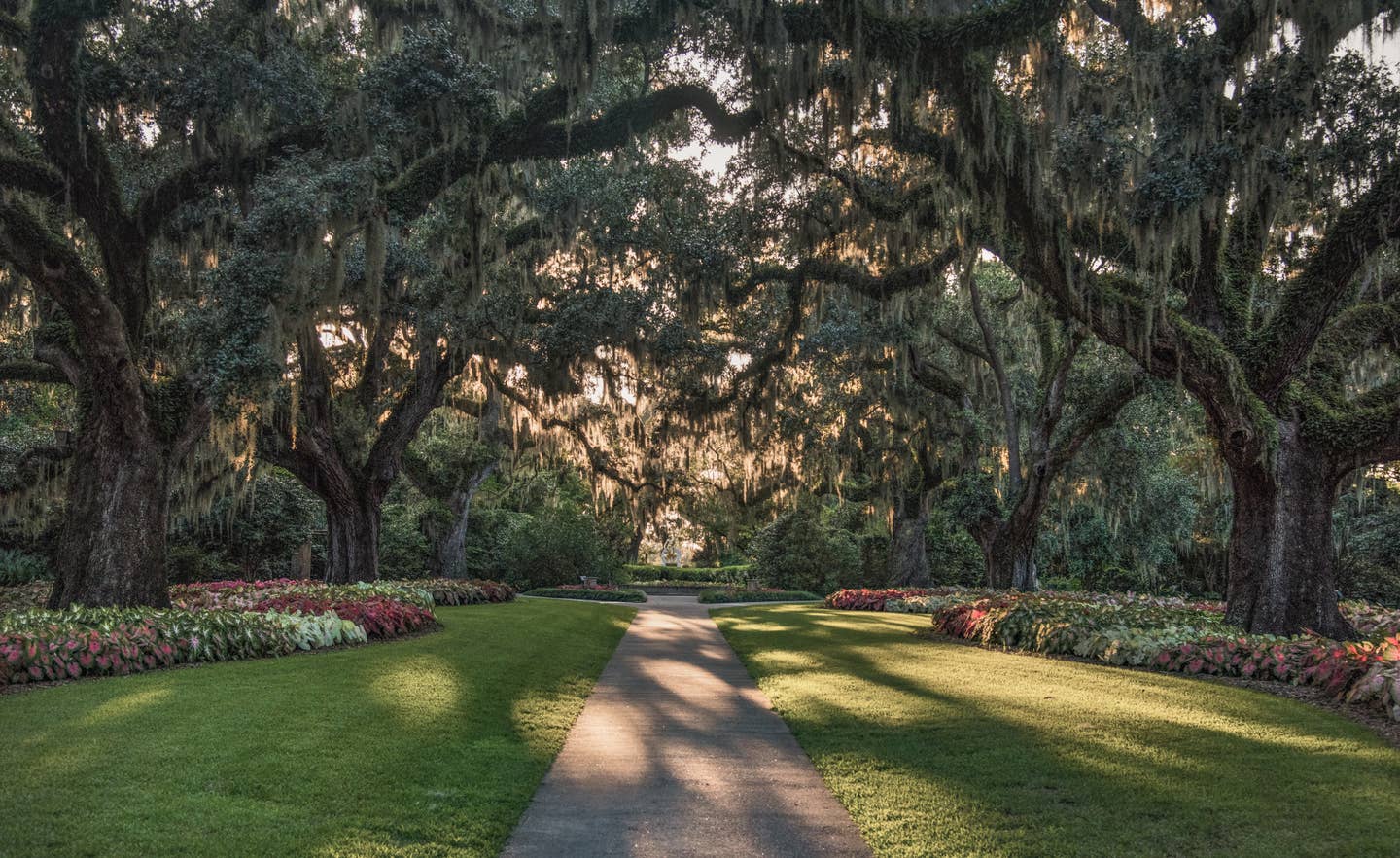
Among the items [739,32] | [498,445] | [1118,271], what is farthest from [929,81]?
[498,445]

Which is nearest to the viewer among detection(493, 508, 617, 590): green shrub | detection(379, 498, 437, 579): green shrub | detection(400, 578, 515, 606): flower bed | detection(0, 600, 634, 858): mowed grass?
detection(0, 600, 634, 858): mowed grass

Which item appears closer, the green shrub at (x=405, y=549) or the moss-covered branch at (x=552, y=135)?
the moss-covered branch at (x=552, y=135)

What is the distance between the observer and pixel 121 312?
12492 mm

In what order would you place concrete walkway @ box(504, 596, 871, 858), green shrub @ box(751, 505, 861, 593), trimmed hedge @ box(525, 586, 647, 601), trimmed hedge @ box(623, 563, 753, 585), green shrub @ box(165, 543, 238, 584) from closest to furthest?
concrete walkway @ box(504, 596, 871, 858)
green shrub @ box(165, 543, 238, 584)
trimmed hedge @ box(525, 586, 647, 601)
green shrub @ box(751, 505, 861, 593)
trimmed hedge @ box(623, 563, 753, 585)

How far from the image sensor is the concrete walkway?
4516mm

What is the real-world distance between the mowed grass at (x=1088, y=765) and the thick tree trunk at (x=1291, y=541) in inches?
101

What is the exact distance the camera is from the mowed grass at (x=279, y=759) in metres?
4.30

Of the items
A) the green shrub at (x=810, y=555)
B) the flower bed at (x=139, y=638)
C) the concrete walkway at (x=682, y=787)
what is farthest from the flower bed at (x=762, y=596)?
the concrete walkway at (x=682, y=787)

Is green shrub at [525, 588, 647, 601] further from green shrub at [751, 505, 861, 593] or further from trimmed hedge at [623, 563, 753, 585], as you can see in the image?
trimmed hedge at [623, 563, 753, 585]

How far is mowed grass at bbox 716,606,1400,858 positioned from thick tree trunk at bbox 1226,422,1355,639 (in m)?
2.56

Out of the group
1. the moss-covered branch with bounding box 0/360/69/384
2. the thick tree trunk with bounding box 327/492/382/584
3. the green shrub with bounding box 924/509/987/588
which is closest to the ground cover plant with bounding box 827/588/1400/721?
the thick tree trunk with bounding box 327/492/382/584

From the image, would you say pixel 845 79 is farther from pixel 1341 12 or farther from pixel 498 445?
pixel 498 445

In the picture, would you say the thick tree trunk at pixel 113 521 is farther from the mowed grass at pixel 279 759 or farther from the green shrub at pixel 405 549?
the green shrub at pixel 405 549

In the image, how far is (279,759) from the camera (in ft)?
18.4
